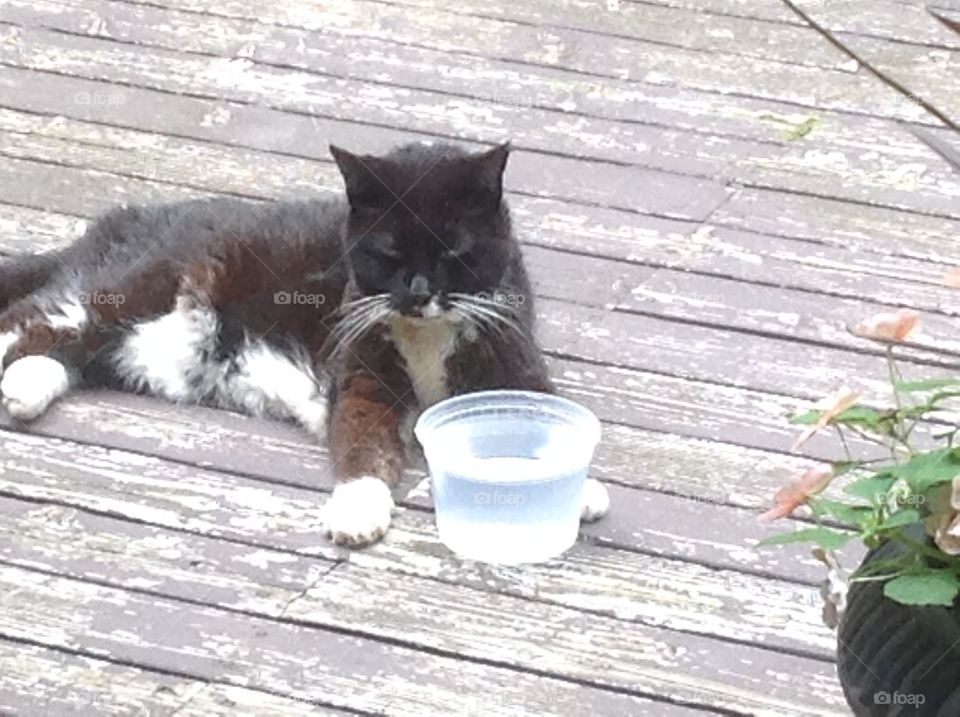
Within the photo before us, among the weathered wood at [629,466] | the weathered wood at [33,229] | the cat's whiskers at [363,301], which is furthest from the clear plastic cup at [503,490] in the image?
the weathered wood at [33,229]

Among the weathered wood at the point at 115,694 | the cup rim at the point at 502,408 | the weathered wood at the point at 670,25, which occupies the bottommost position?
the weathered wood at the point at 115,694

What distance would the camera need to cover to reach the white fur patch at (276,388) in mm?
3439

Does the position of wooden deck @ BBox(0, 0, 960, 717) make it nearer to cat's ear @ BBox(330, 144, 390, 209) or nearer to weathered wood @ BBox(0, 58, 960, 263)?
weathered wood @ BBox(0, 58, 960, 263)

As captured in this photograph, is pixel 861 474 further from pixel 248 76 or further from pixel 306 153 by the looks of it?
pixel 248 76

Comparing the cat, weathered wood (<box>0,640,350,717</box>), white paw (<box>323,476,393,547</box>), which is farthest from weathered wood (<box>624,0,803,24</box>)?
weathered wood (<box>0,640,350,717</box>)

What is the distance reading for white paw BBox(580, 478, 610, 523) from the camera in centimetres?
311

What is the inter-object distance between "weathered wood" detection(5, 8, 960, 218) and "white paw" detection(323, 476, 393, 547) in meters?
1.29

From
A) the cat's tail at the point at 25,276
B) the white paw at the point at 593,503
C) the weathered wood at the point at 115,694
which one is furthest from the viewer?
the cat's tail at the point at 25,276

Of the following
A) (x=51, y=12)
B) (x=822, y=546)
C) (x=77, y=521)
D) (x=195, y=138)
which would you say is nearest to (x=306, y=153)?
(x=195, y=138)

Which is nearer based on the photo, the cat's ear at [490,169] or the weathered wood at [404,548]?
the weathered wood at [404,548]

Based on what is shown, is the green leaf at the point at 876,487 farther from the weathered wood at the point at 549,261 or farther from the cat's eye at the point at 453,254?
the weathered wood at the point at 549,261

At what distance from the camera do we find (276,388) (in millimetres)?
3469

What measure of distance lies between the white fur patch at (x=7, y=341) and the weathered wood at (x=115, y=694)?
960 mm

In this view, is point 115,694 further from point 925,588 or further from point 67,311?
point 925,588
